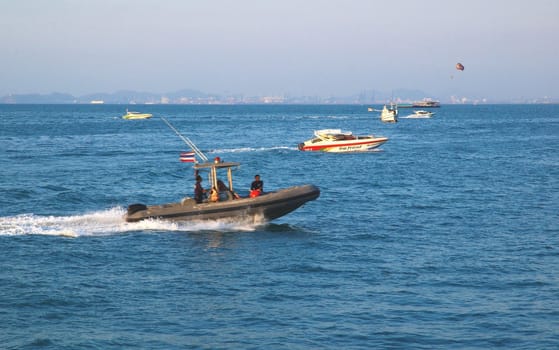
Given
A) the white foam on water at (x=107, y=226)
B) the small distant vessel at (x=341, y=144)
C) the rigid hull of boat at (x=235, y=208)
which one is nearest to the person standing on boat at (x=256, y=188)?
the rigid hull of boat at (x=235, y=208)

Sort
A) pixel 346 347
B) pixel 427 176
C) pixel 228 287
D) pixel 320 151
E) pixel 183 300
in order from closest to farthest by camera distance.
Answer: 1. pixel 346 347
2. pixel 183 300
3. pixel 228 287
4. pixel 427 176
5. pixel 320 151

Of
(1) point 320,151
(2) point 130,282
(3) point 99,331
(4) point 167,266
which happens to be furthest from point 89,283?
(1) point 320,151

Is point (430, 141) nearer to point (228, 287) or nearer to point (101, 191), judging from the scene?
point (101, 191)

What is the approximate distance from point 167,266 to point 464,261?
9483 millimetres

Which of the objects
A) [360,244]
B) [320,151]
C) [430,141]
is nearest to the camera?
[360,244]

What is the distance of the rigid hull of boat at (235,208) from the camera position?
93.4 ft

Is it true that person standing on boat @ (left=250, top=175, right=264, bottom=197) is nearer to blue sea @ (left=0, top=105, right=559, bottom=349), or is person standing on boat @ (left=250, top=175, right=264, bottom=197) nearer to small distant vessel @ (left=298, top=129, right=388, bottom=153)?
blue sea @ (left=0, top=105, right=559, bottom=349)

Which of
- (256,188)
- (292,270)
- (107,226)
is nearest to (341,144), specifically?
(256,188)

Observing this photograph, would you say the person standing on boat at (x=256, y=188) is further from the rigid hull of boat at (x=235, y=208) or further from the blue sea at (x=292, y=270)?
the blue sea at (x=292, y=270)

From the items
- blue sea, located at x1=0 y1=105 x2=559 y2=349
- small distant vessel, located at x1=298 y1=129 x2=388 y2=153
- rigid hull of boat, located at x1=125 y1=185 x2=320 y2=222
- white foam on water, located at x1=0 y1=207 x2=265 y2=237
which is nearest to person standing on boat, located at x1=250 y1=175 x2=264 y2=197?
rigid hull of boat, located at x1=125 y1=185 x2=320 y2=222

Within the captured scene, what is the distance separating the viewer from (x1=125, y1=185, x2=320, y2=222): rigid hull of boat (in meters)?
28.5

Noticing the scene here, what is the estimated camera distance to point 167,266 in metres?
23.5

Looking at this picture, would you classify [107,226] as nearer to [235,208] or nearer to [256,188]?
[235,208]

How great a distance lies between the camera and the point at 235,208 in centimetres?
2850
